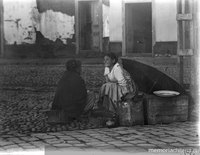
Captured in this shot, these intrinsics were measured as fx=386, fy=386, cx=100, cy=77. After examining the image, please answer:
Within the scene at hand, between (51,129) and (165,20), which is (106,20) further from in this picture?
(51,129)

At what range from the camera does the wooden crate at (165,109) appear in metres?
6.79

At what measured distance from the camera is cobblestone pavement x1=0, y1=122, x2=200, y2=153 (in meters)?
5.79

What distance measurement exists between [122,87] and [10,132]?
2.08 meters

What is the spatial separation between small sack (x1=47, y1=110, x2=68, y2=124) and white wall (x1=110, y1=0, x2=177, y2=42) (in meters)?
1.59

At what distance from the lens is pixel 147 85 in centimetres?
697

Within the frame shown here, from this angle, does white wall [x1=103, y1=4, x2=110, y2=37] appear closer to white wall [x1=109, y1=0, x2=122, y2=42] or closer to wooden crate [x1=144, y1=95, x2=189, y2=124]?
white wall [x1=109, y1=0, x2=122, y2=42]

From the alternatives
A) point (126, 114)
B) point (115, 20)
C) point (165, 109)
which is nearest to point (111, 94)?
point (126, 114)

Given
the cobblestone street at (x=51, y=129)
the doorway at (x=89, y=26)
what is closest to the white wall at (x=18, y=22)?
the cobblestone street at (x=51, y=129)

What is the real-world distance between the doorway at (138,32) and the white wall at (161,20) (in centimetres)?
24

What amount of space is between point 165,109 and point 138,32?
1824 mm

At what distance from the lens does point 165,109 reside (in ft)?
22.4

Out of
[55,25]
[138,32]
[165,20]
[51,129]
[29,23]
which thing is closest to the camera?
[51,129]

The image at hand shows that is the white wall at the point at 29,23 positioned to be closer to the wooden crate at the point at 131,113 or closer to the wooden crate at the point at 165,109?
the wooden crate at the point at 131,113

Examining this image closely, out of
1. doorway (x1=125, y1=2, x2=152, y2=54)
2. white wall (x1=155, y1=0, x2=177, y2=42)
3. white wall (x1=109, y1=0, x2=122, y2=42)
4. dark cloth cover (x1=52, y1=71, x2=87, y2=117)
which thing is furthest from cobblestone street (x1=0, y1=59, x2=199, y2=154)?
white wall (x1=155, y1=0, x2=177, y2=42)
